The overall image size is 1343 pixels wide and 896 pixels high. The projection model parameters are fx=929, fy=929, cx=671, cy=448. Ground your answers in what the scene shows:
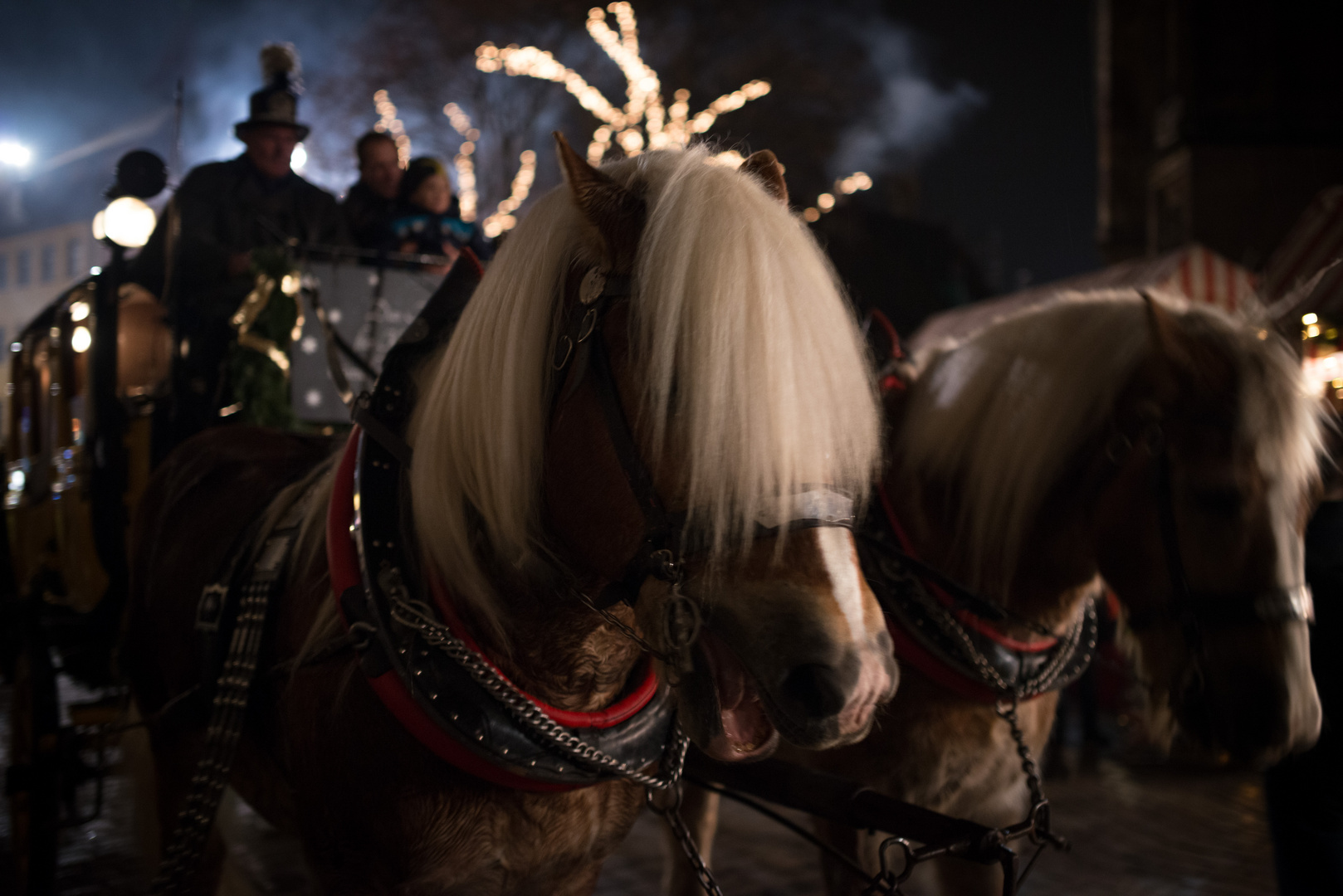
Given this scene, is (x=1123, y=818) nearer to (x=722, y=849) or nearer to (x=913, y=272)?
(x=722, y=849)

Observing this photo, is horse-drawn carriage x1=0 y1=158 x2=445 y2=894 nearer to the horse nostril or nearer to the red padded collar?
the red padded collar

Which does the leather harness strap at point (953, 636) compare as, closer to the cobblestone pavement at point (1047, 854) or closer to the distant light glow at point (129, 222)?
the cobblestone pavement at point (1047, 854)

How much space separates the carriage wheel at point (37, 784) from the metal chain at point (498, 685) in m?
2.28

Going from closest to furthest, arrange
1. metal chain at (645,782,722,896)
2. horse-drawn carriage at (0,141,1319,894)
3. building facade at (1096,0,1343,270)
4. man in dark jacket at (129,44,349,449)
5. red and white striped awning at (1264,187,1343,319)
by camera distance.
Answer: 1. horse-drawn carriage at (0,141,1319,894)
2. metal chain at (645,782,722,896)
3. man in dark jacket at (129,44,349,449)
4. red and white striped awning at (1264,187,1343,319)
5. building facade at (1096,0,1343,270)

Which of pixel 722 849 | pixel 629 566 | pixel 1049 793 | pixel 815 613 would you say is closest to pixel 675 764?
pixel 629 566

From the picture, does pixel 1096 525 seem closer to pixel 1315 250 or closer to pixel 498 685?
pixel 498 685

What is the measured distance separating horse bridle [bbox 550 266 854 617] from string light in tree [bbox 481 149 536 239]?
11803 millimetres

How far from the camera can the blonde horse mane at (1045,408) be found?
6.33ft

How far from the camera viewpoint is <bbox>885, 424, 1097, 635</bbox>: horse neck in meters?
2.25

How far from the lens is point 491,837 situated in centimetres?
148

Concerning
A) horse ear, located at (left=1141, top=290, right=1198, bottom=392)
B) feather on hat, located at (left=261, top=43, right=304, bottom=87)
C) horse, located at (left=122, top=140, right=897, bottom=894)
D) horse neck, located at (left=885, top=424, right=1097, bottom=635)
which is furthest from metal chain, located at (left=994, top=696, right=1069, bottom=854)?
feather on hat, located at (left=261, top=43, right=304, bottom=87)

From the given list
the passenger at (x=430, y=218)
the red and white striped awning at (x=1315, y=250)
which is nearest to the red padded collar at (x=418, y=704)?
the passenger at (x=430, y=218)

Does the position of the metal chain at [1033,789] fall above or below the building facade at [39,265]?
below

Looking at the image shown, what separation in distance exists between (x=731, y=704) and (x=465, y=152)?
14486mm
